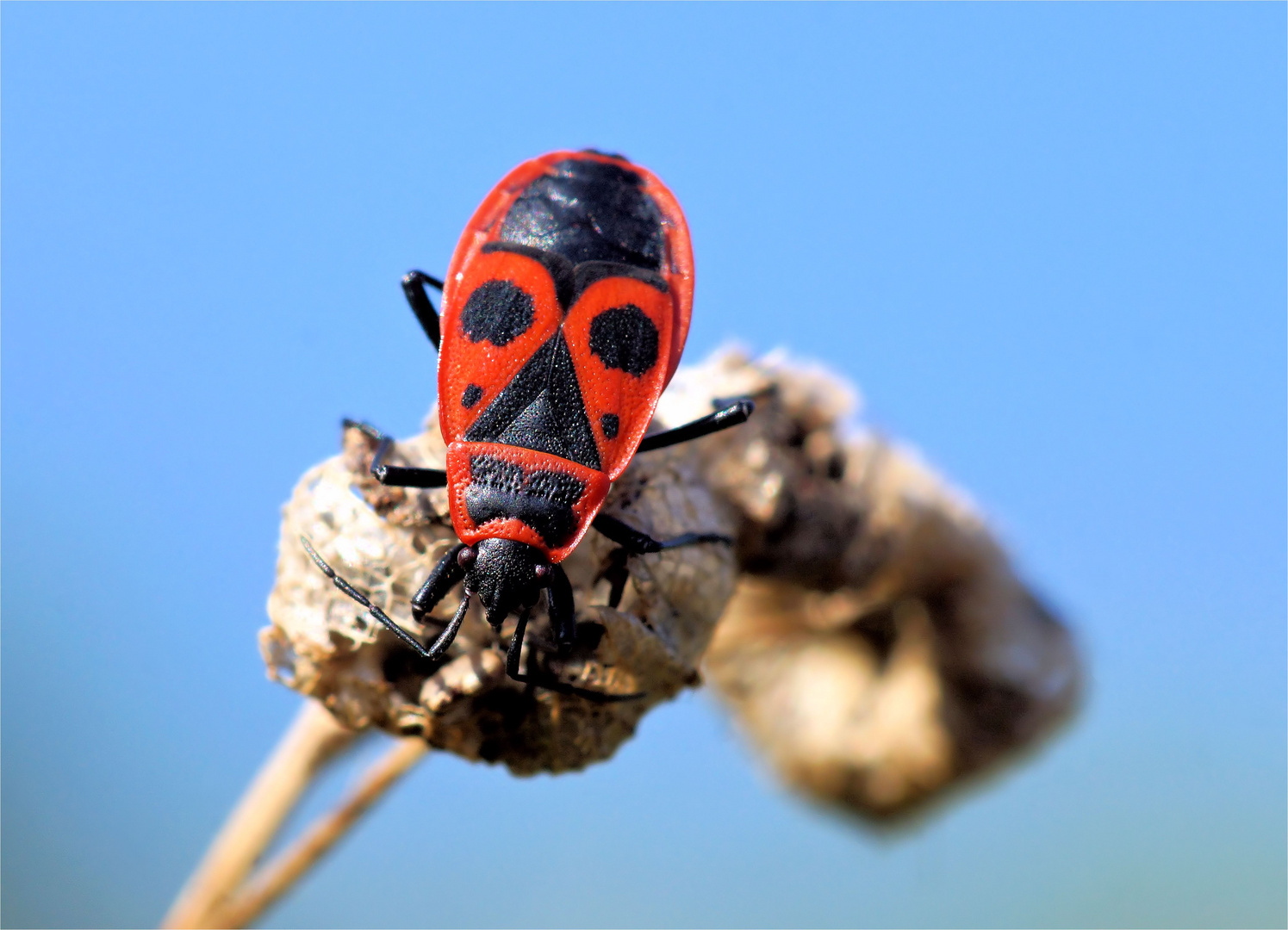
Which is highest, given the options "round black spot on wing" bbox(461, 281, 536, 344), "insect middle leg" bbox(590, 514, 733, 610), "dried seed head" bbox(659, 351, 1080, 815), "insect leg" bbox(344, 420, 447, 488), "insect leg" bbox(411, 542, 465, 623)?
"dried seed head" bbox(659, 351, 1080, 815)

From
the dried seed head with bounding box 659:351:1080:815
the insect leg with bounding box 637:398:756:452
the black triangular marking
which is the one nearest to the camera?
the black triangular marking

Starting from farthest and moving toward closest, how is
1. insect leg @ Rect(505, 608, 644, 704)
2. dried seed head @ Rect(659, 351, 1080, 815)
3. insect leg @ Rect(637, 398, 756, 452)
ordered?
1. dried seed head @ Rect(659, 351, 1080, 815)
2. insect leg @ Rect(637, 398, 756, 452)
3. insect leg @ Rect(505, 608, 644, 704)

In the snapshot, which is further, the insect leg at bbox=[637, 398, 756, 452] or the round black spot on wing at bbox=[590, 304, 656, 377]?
the insect leg at bbox=[637, 398, 756, 452]

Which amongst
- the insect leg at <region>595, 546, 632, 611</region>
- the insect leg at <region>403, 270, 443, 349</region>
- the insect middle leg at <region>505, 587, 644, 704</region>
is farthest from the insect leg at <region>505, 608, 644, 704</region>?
the insect leg at <region>403, 270, 443, 349</region>

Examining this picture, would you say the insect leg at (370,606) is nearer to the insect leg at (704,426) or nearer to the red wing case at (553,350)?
the red wing case at (553,350)

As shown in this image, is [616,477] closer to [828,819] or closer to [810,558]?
[810,558]

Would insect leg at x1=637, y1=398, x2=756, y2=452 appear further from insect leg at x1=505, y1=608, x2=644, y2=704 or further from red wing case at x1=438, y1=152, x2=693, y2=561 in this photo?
insect leg at x1=505, y1=608, x2=644, y2=704

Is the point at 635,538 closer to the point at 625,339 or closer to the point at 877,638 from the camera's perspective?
the point at 625,339

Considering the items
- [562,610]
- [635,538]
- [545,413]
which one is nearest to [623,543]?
[635,538]
